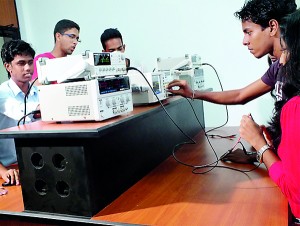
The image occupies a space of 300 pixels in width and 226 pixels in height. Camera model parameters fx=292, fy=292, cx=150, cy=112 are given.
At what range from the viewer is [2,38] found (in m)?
3.41

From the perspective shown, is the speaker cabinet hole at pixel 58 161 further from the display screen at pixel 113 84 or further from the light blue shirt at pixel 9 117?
the light blue shirt at pixel 9 117

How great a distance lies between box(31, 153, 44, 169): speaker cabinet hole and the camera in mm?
1043

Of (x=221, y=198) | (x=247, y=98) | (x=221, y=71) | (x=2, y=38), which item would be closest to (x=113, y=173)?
(x=221, y=198)

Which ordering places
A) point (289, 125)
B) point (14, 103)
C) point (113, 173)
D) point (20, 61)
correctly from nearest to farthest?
point (289, 125)
point (113, 173)
point (14, 103)
point (20, 61)

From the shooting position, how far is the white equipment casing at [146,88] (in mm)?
1469

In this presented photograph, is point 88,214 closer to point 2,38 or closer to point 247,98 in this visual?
point 247,98

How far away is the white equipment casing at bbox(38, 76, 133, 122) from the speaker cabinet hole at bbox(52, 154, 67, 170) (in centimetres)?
14

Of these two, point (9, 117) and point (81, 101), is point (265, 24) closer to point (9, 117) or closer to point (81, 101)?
point (81, 101)

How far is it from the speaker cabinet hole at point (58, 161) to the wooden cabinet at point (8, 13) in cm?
302

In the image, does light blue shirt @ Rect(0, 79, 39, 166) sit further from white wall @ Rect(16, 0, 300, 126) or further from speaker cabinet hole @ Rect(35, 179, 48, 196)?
white wall @ Rect(16, 0, 300, 126)

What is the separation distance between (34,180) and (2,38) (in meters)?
2.91

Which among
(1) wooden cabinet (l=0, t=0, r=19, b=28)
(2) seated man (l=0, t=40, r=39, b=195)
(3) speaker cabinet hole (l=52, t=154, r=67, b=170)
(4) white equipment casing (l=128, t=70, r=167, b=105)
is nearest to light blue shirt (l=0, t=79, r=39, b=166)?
(2) seated man (l=0, t=40, r=39, b=195)

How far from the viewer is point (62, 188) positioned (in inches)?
40.7

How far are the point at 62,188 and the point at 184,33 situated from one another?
2.40 m
